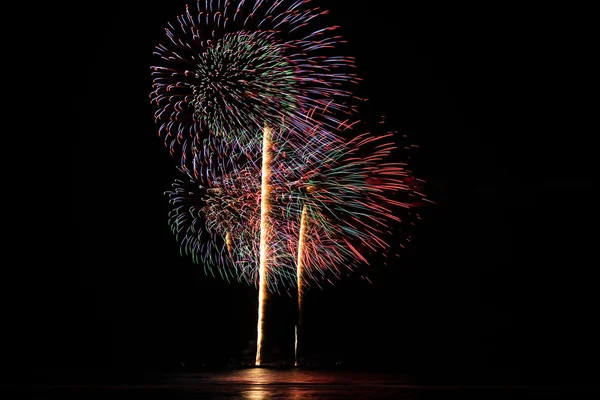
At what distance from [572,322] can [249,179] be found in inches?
651

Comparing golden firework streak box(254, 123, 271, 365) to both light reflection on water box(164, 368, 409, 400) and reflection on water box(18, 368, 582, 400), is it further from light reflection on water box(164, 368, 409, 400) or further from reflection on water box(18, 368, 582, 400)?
reflection on water box(18, 368, 582, 400)

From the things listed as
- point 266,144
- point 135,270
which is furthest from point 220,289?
point 266,144

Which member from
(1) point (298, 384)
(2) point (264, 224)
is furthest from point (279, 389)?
(2) point (264, 224)

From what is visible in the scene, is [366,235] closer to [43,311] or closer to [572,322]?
[572,322]

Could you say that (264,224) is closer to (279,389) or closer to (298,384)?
(298,384)

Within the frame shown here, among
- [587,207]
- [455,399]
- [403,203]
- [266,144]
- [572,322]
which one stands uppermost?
[587,207]

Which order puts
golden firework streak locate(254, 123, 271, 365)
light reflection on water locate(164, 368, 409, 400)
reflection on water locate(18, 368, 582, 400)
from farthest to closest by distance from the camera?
golden firework streak locate(254, 123, 271, 365) < light reflection on water locate(164, 368, 409, 400) < reflection on water locate(18, 368, 582, 400)

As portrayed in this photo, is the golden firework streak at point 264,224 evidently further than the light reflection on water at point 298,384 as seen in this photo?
Yes

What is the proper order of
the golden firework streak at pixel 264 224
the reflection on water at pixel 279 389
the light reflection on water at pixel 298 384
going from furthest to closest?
1. the golden firework streak at pixel 264 224
2. the light reflection on water at pixel 298 384
3. the reflection on water at pixel 279 389

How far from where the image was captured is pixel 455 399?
527 inches

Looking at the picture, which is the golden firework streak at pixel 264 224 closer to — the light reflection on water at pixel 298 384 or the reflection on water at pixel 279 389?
the light reflection on water at pixel 298 384

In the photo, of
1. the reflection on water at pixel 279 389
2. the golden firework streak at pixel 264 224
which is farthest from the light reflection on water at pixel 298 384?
the golden firework streak at pixel 264 224

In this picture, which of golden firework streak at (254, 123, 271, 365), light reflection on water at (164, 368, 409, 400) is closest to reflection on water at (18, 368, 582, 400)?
light reflection on water at (164, 368, 409, 400)

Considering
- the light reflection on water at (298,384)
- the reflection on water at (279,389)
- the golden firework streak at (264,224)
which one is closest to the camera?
the reflection on water at (279,389)
